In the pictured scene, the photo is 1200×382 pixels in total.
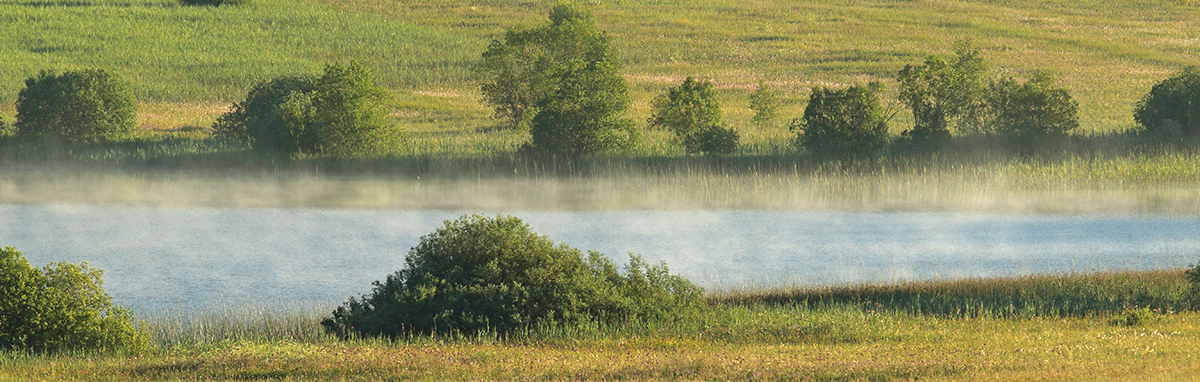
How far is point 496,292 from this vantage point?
666 inches

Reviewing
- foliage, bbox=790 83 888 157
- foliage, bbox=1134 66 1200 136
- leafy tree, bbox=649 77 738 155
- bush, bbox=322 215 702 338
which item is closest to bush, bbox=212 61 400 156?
leafy tree, bbox=649 77 738 155

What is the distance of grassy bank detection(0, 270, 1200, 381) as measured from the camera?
13297 millimetres

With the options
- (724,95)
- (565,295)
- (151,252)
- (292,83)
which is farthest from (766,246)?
(724,95)

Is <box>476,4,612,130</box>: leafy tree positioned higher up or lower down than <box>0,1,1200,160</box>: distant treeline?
higher up

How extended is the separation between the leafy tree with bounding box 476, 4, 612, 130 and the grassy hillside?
20.3 feet

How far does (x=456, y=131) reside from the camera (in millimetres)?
52312

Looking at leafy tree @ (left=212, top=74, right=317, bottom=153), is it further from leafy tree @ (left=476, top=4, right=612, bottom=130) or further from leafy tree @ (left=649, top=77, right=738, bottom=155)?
leafy tree @ (left=649, top=77, right=738, bottom=155)

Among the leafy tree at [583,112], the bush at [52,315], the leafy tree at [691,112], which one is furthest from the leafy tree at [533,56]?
the bush at [52,315]

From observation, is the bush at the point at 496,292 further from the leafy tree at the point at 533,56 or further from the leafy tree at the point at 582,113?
the leafy tree at the point at 533,56

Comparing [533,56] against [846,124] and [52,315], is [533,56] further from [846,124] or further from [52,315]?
[52,315]

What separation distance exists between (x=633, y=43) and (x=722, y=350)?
3263 inches

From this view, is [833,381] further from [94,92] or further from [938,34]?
[938,34]

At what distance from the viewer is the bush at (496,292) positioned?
1683 centimetres

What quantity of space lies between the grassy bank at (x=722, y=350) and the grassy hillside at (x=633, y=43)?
32356 mm
